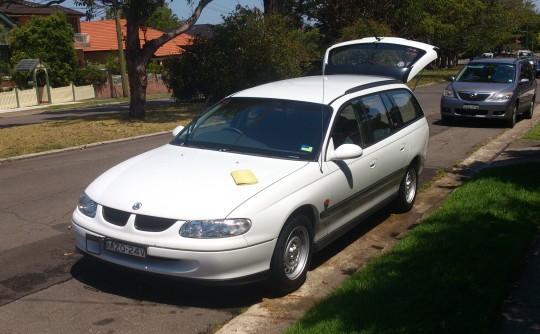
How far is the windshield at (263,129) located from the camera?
6.09m

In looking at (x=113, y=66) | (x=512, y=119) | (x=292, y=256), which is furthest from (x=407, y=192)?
(x=113, y=66)

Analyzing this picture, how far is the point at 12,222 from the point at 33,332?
3.34 metres

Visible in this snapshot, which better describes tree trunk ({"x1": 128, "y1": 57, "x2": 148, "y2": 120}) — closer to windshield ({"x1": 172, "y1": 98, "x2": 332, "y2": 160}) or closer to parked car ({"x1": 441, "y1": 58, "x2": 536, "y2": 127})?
parked car ({"x1": 441, "y1": 58, "x2": 536, "y2": 127})

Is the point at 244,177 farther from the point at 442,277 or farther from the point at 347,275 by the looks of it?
the point at 442,277

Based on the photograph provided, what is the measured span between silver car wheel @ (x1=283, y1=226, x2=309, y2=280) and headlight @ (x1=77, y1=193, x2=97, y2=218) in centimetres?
161

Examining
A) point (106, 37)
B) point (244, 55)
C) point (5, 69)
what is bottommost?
point (5, 69)

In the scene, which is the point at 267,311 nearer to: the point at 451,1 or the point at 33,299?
the point at 33,299

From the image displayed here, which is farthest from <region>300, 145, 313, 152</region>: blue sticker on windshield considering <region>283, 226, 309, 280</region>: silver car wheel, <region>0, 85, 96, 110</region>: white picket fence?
<region>0, 85, 96, 110</region>: white picket fence

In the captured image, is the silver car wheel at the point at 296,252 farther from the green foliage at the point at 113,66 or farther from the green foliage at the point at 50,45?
the green foliage at the point at 113,66

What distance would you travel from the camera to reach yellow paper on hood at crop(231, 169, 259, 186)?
5309 millimetres

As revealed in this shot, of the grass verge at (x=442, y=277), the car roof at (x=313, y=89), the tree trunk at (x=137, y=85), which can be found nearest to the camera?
the grass verge at (x=442, y=277)

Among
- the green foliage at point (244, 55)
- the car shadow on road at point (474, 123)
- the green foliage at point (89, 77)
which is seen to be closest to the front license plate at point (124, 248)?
the car shadow on road at point (474, 123)

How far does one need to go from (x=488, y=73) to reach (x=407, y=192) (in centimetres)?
1072

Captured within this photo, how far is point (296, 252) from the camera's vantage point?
5.54m
